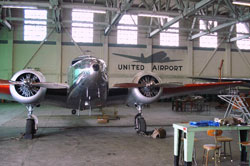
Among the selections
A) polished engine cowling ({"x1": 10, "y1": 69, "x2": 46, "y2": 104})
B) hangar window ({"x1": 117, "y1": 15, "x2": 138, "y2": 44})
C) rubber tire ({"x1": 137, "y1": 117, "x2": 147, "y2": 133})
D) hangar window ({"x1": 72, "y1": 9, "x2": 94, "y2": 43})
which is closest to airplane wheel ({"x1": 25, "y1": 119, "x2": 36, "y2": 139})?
polished engine cowling ({"x1": 10, "y1": 69, "x2": 46, "y2": 104})

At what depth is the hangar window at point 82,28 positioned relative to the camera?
25000mm

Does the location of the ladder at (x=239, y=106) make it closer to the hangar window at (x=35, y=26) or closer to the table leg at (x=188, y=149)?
the table leg at (x=188, y=149)

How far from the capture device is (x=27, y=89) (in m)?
7.93

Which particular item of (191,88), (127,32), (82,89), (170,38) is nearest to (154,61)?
(170,38)

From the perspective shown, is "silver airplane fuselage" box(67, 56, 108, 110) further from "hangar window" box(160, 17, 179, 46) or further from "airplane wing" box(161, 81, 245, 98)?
"hangar window" box(160, 17, 179, 46)

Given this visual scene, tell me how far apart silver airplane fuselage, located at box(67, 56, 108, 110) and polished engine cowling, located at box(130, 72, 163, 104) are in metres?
1.38

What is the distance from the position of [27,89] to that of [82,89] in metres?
1.96

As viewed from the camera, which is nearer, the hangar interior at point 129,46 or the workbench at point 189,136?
the workbench at point 189,136

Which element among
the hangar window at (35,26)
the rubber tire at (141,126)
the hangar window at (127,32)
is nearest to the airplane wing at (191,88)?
the rubber tire at (141,126)

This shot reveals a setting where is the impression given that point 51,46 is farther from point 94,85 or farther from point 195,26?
point 94,85

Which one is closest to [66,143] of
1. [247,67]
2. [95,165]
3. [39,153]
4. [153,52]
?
[39,153]

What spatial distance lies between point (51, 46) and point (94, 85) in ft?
62.9

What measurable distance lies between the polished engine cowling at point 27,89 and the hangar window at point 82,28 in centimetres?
1769

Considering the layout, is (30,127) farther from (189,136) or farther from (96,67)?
(189,136)
